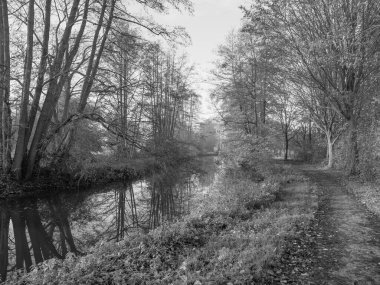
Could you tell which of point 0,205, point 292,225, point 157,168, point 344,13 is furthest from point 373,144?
point 157,168

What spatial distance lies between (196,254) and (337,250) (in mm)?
2794

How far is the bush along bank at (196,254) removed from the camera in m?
5.05

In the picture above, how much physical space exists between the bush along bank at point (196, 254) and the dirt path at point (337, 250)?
0.37 meters

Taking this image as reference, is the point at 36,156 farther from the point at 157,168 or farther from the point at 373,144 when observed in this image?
the point at 373,144

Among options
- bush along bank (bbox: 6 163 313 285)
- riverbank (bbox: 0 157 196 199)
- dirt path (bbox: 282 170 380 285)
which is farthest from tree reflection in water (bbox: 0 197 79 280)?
dirt path (bbox: 282 170 380 285)

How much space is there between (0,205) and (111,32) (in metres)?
9.24

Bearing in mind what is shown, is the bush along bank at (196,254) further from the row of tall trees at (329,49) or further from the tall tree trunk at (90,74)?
the tall tree trunk at (90,74)

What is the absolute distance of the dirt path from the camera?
16.4ft

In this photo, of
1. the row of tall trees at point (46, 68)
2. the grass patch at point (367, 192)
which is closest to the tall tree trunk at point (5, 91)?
the row of tall trees at point (46, 68)

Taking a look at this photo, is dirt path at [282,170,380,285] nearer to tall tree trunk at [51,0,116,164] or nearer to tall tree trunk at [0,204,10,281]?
tall tree trunk at [0,204,10,281]

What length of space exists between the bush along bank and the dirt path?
0.37 metres

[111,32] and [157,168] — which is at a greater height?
[111,32]

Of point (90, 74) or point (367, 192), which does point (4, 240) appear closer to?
point (90, 74)

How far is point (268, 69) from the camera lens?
18406mm
